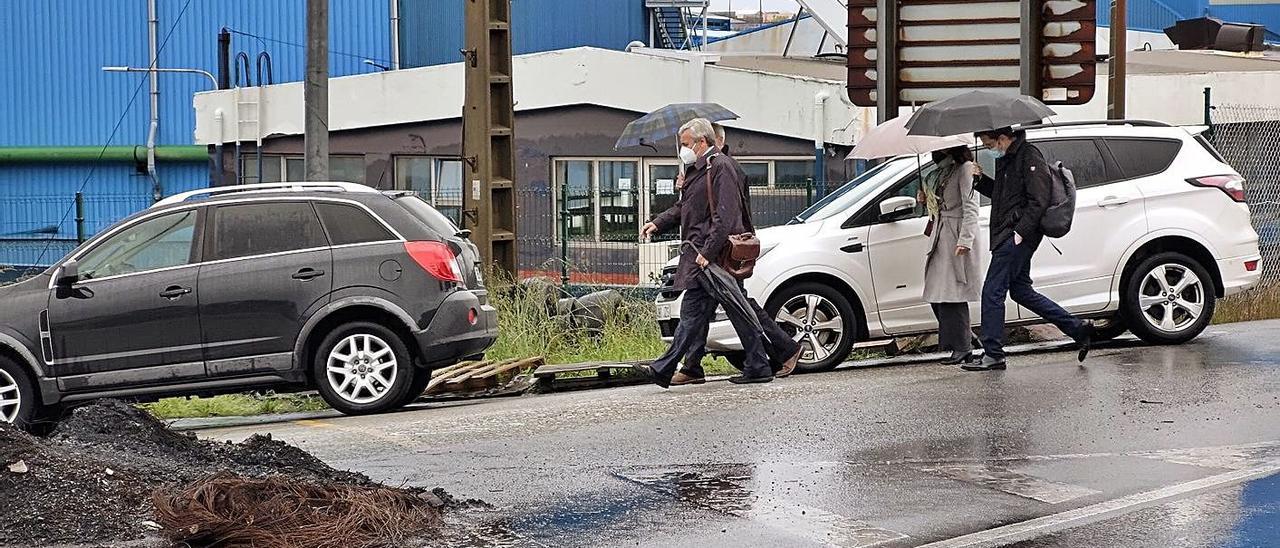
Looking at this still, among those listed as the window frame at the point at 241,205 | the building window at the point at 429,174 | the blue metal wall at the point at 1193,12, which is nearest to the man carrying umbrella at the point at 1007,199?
the window frame at the point at 241,205

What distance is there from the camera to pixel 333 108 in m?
26.2

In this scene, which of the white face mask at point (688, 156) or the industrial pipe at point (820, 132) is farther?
the industrial pipe at point (820, 132)

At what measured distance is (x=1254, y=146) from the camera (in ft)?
72.8

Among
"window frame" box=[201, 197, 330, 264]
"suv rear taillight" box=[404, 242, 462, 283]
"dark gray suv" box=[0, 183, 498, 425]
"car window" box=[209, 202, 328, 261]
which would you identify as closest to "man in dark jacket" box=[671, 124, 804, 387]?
"dark gray suv" box=[0, 183, 498, 425]

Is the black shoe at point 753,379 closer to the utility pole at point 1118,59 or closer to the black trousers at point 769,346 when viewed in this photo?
the black trousers at point 769,346

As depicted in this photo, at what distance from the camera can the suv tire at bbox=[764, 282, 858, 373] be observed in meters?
11.8

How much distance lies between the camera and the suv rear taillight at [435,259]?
422 inches

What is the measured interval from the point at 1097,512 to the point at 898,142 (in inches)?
200

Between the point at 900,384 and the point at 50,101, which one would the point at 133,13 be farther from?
the point at 900,384

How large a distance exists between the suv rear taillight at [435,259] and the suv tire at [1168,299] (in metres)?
5.23

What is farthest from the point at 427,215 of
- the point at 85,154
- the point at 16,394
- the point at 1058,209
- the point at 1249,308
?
the point at 85,154

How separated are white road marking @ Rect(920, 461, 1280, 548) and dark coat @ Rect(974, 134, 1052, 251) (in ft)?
11.0

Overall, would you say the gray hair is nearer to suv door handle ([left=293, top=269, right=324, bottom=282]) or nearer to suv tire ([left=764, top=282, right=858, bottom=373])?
suv tire ([left=764, top=282, right=858, bottom=373])

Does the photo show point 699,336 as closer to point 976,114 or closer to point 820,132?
point 976,114
